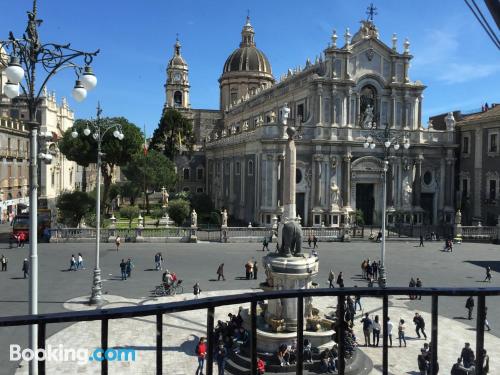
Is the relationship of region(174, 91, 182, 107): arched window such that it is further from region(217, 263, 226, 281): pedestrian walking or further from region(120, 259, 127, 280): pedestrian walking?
region(217, 263, 226, 281): pedestrian walking

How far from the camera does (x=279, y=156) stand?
4316 centimetres

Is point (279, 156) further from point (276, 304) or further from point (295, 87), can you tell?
point (276, 304)

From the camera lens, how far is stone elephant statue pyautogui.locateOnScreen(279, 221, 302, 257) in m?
15.1

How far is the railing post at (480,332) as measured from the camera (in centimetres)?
352

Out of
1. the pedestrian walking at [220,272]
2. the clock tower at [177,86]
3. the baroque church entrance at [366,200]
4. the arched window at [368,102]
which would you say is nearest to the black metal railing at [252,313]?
the pedestrian walking at [220,272]

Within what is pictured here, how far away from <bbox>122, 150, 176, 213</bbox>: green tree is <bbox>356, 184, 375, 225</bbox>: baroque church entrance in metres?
23.1

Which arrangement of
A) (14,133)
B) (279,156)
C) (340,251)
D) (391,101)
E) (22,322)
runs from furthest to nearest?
(14,133) → (391,101) → (279,156) → (340,251) → (22,322)

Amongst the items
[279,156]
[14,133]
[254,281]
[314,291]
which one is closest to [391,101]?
[279,156]

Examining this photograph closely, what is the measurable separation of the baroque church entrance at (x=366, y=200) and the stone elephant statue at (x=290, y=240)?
32.0 meters

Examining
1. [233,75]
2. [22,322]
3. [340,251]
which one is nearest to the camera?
[22,322]

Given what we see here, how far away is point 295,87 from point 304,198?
1208cm

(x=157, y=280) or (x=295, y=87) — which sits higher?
(x=295, y=87)

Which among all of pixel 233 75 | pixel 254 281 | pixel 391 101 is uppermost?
pixel 233 75

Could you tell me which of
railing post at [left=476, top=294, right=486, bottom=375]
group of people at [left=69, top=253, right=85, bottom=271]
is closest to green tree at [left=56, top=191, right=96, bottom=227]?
group of people at [left=69, top=253, right=85, bottom=271]
